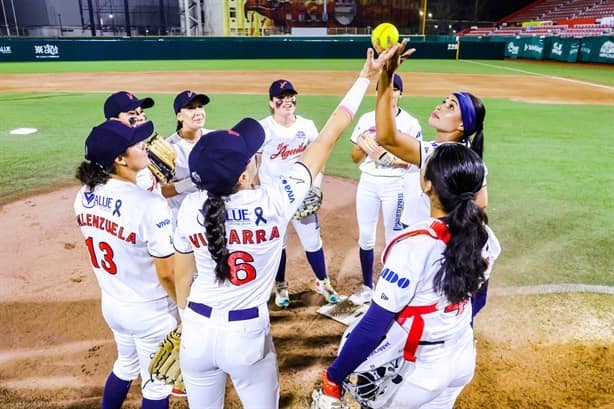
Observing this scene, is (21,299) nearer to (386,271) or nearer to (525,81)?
(386,271)

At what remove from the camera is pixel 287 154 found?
15.2ft

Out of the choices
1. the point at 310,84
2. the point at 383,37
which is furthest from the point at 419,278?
the point at 310,84

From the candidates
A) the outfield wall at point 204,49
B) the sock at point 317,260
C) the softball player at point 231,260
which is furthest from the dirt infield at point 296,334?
the outfield wall at point 204,49

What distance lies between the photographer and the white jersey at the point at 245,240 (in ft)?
6.58

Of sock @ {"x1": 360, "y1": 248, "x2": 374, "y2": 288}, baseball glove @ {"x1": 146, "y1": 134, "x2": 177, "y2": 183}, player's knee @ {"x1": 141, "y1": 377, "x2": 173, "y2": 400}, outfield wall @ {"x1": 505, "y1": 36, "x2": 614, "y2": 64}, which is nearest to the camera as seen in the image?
player's knee @ {"x1": 141, "y1": 377, "x2": 173, "y2": 400}

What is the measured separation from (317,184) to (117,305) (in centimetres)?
249

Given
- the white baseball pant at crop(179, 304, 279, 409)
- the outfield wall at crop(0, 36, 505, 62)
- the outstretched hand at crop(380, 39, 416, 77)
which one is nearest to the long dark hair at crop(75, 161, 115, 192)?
the white baseball pant at crop(179, 304, 279, 409)

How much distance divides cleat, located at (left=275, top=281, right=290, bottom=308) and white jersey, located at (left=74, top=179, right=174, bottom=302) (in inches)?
83.3

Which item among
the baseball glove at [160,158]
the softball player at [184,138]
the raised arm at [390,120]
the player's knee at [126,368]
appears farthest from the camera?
the softball player at [184,138]

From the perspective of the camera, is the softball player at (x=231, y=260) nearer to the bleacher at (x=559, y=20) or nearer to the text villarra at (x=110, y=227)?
the text villarra at (x=110, y=227)

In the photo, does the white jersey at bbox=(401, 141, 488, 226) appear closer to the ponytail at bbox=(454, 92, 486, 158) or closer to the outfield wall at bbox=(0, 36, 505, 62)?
the ponytail at bbox=(454, 92, 486, 158)

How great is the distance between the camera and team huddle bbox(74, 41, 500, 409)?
1.80 metres

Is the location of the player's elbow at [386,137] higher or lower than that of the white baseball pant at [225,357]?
higher

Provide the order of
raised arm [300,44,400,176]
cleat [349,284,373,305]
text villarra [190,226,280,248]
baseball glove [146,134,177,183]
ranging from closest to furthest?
text villarra [190,226,280,248] → raised arm [300,44,400,176] → baseball glove [146,134,177,183] → cleat [349,284,373,305]
